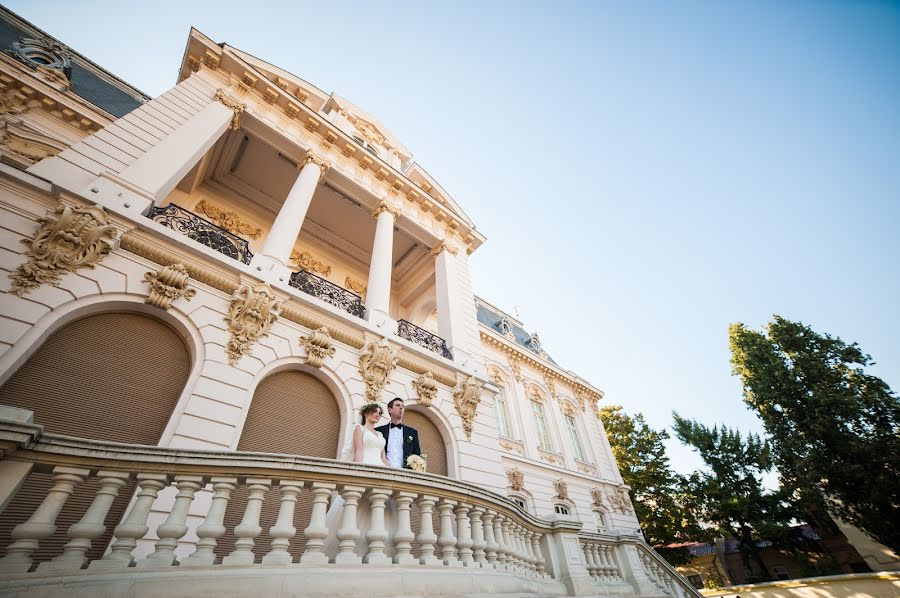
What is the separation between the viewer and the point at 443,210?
14.7m

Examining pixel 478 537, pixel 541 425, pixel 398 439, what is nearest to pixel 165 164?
pixel 398 439

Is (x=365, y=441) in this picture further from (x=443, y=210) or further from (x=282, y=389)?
(x=443, y=210)

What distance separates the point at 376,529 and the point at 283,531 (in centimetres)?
85

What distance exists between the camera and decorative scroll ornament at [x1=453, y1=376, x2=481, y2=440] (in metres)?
9.64

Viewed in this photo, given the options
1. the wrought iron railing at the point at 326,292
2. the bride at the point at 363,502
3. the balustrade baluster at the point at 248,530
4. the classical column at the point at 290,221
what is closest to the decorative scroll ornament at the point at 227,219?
the classical column at the point at 290,221

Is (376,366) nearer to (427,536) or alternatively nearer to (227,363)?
(227,363)

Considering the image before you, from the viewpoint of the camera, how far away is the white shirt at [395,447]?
16.7 feet

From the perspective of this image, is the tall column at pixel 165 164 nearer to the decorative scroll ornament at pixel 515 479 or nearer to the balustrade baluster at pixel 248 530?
the balustrade baluster at pixel 248 530

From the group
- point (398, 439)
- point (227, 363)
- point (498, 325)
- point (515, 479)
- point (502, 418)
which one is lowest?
point (398, 439)

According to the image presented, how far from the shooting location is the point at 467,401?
9883 millimetres

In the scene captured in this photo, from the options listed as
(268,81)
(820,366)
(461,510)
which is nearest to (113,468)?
(461,510)

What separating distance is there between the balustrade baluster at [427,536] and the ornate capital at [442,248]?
10958mm

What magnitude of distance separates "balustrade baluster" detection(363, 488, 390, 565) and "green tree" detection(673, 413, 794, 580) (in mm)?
25321

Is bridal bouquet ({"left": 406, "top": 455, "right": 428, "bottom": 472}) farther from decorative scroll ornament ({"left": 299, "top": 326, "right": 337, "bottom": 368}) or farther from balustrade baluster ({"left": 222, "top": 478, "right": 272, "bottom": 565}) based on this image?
decorative scroll ornament ({"left": 299, "top": 326, "right": 337, "bottom": 368})
